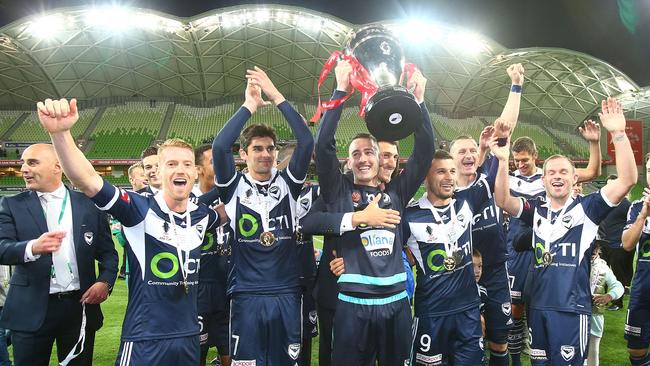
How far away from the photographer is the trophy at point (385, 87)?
2.91 meters

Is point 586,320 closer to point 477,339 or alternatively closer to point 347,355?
point 477,339

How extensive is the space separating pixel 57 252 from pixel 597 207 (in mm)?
4232

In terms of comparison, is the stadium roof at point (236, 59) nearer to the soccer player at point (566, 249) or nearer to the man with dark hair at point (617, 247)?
the man with dark hair at point (617, 247)

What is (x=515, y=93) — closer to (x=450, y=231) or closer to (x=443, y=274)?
(x=450, y=231)

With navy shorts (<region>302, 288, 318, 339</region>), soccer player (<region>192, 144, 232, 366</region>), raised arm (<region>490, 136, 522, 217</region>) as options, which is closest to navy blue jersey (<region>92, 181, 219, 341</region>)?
soccer player (<region>192, 144, 232, 366</region>)

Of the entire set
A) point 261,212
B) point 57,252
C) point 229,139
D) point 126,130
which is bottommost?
point 57,252

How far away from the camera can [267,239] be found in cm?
347

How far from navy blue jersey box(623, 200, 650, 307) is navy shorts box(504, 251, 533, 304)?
104 centimetres

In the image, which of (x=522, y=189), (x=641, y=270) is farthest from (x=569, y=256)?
(x=641, y=270)

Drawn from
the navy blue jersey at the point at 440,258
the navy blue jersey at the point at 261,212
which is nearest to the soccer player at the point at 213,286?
the navy blue jersey at the point at 261,212

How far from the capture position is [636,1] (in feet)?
67.0

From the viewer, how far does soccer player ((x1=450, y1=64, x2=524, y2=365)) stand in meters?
4.29

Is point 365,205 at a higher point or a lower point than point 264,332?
higher

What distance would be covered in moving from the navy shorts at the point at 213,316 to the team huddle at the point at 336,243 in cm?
2
